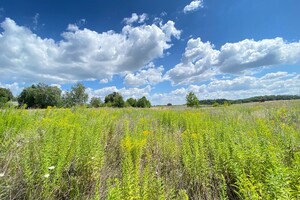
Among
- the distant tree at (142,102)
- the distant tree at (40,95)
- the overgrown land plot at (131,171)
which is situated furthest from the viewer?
the distant tree at (142,102)

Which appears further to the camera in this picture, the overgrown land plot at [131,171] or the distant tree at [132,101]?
the distant tree at [132,101]

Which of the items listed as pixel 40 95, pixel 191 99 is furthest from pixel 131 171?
pixel 40 95

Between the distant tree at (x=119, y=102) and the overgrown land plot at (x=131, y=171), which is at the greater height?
the distant tree at (x=119, y=102)

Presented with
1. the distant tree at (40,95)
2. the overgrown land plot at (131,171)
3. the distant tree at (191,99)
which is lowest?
the overgrown land plot at (131,171)

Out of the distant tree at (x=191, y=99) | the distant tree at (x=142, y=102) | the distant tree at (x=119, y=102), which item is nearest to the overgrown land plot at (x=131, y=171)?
the distant tree at (x=191, y=99)

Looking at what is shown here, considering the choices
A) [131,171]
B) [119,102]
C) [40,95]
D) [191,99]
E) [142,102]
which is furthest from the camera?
[142,102]

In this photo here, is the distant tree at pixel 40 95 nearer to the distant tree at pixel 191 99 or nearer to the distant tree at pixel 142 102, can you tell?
the distant tree at pixel 142 102

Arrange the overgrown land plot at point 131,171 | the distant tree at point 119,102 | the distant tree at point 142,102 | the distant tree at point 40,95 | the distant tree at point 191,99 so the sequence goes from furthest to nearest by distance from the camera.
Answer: the distant tree at point 142,102 < the distant tree at point 119,102 < the distant tree at point 40,95 < the distant tree at point 191,99 < the overgrown land plot at point 131,171

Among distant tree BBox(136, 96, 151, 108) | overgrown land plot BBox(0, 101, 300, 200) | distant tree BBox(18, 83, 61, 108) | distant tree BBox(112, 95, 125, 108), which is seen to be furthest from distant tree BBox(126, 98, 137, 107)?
overgrown land plot BBox(0, 101, 300, 200)

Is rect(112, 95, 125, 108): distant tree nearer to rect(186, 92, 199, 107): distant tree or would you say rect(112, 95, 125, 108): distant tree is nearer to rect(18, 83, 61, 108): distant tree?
rect(18, 83, 61, 108): distant tree

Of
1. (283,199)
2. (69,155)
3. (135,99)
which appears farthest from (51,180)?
(135,99)

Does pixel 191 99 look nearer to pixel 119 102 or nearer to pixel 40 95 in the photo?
pixel 119 102

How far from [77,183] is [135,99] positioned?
72151mm

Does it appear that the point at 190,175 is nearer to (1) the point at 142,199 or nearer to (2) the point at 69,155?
(1) the point at 142,199
